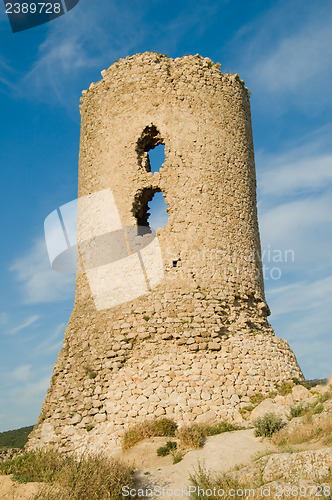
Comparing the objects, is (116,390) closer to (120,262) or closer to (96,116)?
(120,262)

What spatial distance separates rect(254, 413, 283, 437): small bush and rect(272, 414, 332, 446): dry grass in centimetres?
16

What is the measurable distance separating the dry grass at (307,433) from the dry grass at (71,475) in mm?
2379

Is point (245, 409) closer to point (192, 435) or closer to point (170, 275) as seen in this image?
point (192, 435)

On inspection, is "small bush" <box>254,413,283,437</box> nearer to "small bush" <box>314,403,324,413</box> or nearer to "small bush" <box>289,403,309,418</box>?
"small bush" <box>289,403,309,418</box>

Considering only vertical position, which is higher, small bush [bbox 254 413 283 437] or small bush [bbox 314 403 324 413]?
small bush [bbox 314 403 324 413]

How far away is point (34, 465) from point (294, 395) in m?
5.08

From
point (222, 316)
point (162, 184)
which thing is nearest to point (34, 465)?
point (222, 316)

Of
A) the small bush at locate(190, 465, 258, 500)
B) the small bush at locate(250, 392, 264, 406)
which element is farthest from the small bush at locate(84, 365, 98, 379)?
the small bush at locate(190, 465, 258, 500)

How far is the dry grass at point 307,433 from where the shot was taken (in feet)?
20.8

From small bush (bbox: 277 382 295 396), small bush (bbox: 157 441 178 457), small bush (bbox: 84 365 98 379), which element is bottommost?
small bush (bbox: 157 441 178 457)

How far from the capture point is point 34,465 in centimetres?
620

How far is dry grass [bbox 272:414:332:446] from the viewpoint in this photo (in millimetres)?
6348

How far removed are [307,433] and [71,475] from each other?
3390 mm

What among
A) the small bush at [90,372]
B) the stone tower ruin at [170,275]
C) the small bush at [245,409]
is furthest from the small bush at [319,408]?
the small bush at [90,372]
